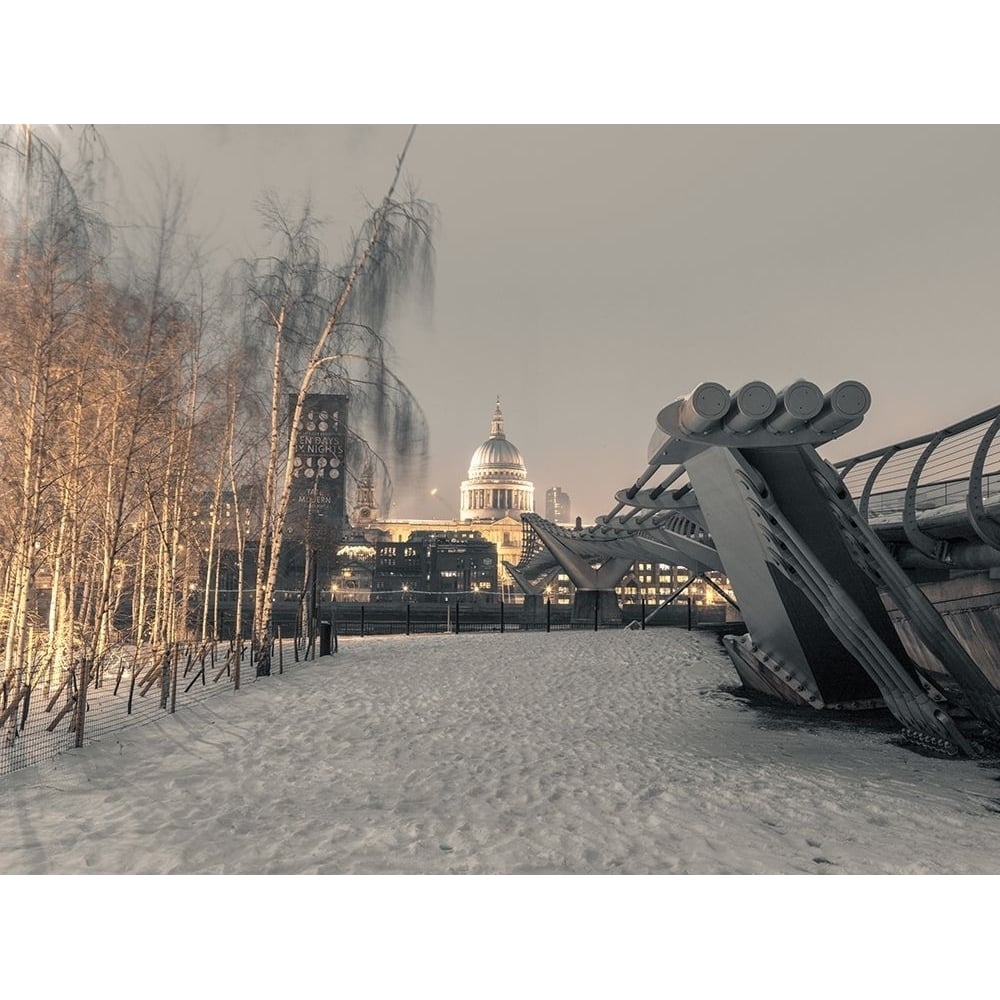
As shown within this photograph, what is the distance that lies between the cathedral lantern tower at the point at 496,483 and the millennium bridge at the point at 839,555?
104641mm

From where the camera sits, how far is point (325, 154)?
26.8 feet

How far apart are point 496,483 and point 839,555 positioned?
11073 centimetres

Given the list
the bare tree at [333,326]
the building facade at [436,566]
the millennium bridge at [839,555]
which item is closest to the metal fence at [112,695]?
the bare tree at [333,326]

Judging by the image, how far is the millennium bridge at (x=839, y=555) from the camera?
238 inches

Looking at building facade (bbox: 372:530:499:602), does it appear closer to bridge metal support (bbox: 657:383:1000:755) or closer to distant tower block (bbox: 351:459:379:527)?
distant tower block (bbox: 351:459:379:527)

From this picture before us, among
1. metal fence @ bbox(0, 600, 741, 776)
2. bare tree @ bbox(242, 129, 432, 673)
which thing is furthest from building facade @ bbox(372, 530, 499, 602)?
bare tree @ bbox(242, 129, 432, 673)

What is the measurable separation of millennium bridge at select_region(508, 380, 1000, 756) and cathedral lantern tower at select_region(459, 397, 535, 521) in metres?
105

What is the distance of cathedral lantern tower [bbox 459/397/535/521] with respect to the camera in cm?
11681

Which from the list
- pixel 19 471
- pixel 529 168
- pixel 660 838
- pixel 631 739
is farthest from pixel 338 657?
pixel 660 838

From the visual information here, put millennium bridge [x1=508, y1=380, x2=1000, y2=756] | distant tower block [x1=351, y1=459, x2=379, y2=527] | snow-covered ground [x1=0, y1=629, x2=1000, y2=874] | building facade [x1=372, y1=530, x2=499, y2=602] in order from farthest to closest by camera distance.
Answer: building facade [x1=372, y1=530, x2=499, y2=602] < distant tower block [x1=351, y1=459, x2=379, y2=527] < millennium bridge [x1=508, y1=380, x2=1000, y2=756] < snow-covered ground [x1=0, y1=629, x2=1000, y2=874]

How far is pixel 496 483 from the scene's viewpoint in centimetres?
11794

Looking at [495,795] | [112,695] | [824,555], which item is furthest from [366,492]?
[495,795]
